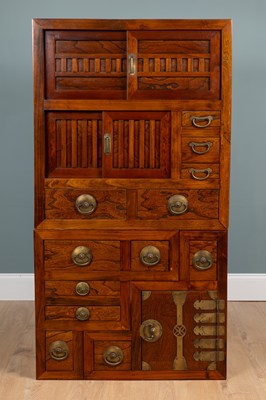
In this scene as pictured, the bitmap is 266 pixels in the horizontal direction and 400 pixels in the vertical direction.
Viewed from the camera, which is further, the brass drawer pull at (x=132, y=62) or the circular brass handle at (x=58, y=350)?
the circular brass handle at (x=58, y=350)

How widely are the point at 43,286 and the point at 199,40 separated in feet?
3.54

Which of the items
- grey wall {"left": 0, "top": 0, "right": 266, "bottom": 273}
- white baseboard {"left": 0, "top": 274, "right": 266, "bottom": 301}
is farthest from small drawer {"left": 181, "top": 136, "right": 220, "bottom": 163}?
white baseboard {"left": 0, "top": 274, "right": 266, "bottom": 301}

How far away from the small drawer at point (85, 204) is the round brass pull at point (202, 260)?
1.02 feet

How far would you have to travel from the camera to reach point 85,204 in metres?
2.50

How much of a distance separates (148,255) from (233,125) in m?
1.39

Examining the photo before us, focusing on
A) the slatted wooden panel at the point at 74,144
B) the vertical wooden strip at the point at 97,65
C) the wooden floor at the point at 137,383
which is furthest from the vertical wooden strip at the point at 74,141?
the wooden floor at the point at 137,383

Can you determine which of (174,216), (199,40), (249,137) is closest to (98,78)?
(199,40)

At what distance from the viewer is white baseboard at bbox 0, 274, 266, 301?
3.74 metres

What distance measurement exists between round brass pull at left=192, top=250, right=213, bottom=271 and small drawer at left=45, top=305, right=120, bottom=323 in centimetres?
34

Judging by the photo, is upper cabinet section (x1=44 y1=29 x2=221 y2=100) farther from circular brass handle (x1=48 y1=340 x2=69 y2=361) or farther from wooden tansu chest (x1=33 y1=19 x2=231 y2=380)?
circular brass handle (x1=48 y1=340 x2=69 y2=361)

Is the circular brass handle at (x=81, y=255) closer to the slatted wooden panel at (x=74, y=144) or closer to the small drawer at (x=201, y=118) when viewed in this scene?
the slatted wooden panel at (x=74, y=144)

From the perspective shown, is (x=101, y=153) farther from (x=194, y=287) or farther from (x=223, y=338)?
(x=223, y=338)

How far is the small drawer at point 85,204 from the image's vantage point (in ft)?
8.21

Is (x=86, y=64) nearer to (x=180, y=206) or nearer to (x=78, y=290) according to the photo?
(x=180, y=206)
